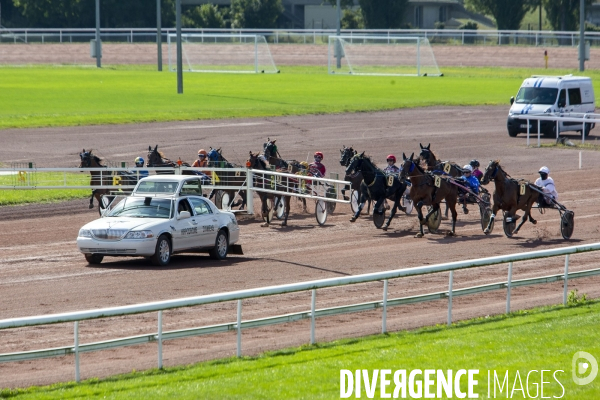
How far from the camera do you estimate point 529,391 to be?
9.85 metres

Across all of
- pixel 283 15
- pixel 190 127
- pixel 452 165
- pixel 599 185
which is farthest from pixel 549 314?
pixel 283 15

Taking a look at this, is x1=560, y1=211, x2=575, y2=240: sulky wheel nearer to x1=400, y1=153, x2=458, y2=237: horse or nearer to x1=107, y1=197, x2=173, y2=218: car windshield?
x1=400, y1=153, x2=458, y2=237: horse

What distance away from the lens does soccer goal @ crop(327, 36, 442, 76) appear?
245ft

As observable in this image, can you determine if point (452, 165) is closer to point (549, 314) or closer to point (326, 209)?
point (326, 209)

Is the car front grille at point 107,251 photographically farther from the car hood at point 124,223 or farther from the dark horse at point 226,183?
the dark horse at point 226,183

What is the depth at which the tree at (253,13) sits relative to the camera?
333 feet

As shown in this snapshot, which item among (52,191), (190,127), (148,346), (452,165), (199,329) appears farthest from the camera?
(190,127)

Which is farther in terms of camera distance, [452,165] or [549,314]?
[452,165]

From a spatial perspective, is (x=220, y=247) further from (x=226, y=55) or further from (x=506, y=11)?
(x=506, y=11)

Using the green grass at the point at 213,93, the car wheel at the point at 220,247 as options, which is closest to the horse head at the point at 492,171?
the car wheel at the point at 220,247

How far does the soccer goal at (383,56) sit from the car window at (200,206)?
2159 inches

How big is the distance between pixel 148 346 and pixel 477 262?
4.15 m

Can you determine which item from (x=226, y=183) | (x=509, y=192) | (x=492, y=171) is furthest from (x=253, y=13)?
(x=492, y=171)

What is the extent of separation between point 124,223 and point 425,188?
665 centimetres
